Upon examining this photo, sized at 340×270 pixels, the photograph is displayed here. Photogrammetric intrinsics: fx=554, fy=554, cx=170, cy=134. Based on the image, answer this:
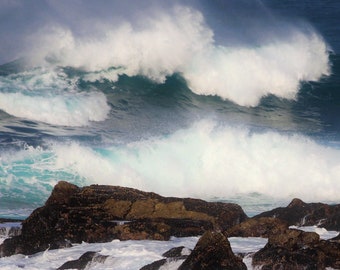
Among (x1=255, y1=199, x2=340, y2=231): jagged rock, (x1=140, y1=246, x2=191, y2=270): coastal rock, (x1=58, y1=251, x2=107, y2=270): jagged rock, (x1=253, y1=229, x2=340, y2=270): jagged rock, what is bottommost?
(x1=58, y1=251, x2=107, y2=270): jagged rock

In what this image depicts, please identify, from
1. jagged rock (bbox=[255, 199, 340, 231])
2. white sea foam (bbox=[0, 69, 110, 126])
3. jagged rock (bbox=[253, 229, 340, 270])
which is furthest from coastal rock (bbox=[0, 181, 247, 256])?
white sea foam (bbox=[0, 69, 110, 126])

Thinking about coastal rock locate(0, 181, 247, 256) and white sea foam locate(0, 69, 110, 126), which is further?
white sea foam locate(0, 69, 110, 126)

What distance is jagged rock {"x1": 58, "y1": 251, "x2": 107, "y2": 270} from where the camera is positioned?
33.2ft

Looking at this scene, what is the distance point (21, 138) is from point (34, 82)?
2.38 meters

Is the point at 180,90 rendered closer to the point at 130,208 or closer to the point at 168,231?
the point at 130,208

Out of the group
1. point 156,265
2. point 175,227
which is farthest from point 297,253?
point 175,227

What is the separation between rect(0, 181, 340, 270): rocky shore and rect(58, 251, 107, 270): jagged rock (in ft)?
0.06

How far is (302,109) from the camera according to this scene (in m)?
24.4

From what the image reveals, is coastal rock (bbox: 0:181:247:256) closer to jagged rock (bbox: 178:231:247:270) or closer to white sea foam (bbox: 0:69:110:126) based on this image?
jagged rock (bbox: 178:231:247:270)

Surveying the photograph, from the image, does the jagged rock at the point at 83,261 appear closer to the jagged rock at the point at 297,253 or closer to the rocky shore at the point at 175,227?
the rocky shore at the point at 175,227

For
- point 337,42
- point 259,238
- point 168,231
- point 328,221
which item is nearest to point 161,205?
point 168,231

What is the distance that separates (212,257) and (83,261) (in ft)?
8.67

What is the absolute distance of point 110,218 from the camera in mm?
13500

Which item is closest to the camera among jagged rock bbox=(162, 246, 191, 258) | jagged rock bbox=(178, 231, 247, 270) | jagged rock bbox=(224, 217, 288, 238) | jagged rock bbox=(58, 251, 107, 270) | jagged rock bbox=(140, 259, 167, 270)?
jagged rock bbox=(178, 231, 247, 270)
